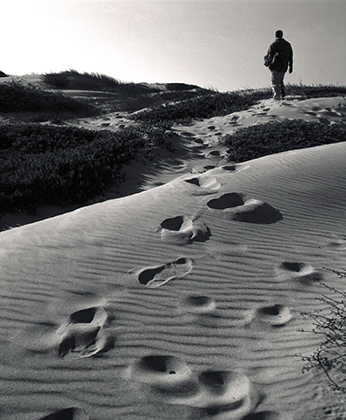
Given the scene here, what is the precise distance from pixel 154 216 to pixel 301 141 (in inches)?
250

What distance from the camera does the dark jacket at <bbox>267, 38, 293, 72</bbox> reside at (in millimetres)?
14648

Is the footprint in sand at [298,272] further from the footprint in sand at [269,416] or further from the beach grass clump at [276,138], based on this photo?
the beach grass clump at [276,138]

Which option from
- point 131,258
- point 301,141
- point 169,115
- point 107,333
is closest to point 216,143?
point 301,141

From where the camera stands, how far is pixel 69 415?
7.32 feet

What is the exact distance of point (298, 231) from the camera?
15.5 feet

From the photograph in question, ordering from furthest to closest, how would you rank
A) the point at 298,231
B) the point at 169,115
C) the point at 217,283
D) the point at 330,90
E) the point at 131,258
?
the point at 330,90 < the point at 169,115 < the point at 298,231 < the point at 131,258 < the point at 217,283

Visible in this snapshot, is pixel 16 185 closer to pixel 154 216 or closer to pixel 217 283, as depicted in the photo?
pixel 154 216

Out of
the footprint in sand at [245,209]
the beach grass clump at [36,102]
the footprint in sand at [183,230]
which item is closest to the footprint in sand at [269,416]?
the footprint in sand at [183,230]

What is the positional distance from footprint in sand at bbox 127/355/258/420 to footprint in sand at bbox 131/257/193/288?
928 mm

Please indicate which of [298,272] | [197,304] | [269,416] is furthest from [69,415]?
[298,272]

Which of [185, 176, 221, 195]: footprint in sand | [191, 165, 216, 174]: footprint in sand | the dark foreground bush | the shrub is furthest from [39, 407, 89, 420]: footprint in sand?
the shrub

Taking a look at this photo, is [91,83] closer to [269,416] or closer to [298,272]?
[298,272]

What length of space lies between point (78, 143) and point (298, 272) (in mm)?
7655

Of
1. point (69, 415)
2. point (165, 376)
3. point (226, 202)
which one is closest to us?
point (69, 415)
